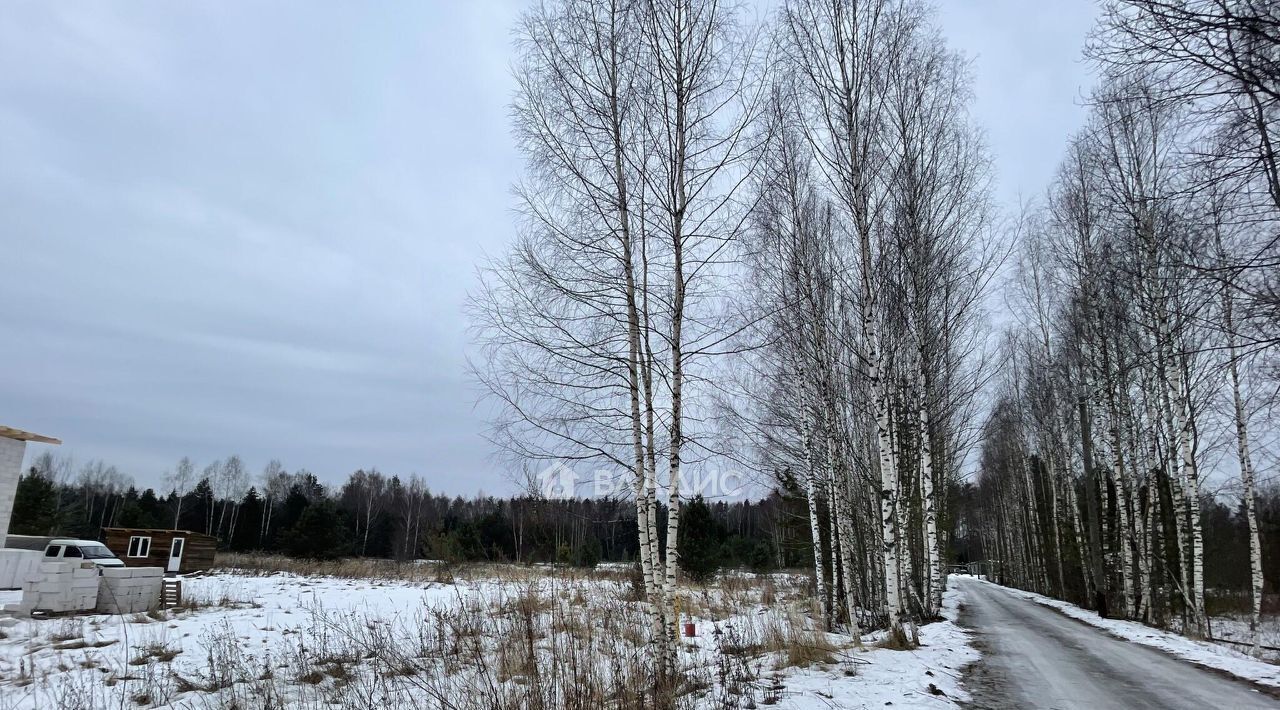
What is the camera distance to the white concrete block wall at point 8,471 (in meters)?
23.3

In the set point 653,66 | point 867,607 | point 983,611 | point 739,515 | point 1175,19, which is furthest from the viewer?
point 739,515

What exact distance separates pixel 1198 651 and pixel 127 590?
76.7 feet

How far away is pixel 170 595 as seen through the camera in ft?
57.9

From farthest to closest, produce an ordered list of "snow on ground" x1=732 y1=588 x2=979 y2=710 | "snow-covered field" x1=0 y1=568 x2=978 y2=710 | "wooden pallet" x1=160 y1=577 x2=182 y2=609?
"wooden pallet" x1=160 y1=577 x2=182 y2=609 → "snow on ground" x1=732 y1=588 x2=979 y2=710 → "snow-covered field" x1=0 y1=568 x2=978 y2=710

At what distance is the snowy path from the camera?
639cm

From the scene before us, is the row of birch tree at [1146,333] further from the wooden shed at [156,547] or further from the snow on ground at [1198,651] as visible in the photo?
the wooden shed at [156,547]

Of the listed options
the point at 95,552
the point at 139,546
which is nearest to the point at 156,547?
the point at 139,546

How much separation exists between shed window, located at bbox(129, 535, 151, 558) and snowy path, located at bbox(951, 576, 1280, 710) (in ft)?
108

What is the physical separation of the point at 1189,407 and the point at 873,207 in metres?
12.4

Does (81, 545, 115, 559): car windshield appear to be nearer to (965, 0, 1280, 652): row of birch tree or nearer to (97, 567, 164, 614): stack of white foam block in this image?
(97, 567, 164, 614): stack of white foam block

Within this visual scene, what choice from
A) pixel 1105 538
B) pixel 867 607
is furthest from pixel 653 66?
pixel 1105 538

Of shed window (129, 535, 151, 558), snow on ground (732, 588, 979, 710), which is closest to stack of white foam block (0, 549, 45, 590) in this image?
shed window (129, 535, 151, 558)

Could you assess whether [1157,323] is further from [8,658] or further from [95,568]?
[95,568]

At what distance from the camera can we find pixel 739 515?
65438 millimetres
